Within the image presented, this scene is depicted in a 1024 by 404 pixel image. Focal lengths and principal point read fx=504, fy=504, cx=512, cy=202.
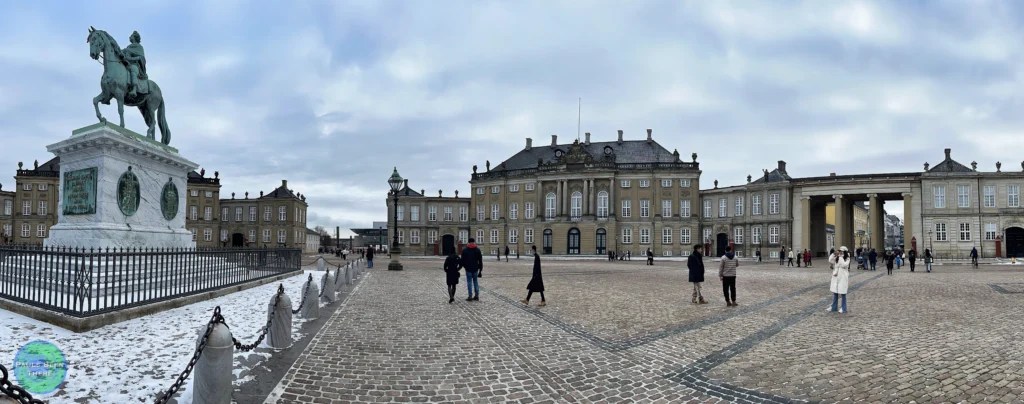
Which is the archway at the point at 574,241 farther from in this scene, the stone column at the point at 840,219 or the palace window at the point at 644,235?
the stone column at the point at 840,219

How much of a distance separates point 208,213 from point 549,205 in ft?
164

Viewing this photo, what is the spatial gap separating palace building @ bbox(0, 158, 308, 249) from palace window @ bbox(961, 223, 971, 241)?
79.2m

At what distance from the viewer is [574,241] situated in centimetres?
6381

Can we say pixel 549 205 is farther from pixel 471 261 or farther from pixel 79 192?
pixel 79 192

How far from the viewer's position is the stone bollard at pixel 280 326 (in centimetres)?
711

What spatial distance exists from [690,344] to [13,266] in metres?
12.4

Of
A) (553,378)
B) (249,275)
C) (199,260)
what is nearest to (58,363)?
(553,378)

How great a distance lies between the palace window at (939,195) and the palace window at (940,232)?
1.72 m

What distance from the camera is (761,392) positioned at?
5.30 meters

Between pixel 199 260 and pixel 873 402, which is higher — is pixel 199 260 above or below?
above

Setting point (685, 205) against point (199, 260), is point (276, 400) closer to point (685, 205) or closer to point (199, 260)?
point (199, 260)

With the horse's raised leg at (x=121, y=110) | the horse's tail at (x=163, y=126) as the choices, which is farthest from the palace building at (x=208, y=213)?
the horse's raised leg at (x=121, y=110)

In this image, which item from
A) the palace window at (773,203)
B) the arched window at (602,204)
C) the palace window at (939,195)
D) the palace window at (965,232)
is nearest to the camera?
the palace window at (965,232)

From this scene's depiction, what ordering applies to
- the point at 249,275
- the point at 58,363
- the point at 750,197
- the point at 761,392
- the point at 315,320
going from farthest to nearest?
the point at 750,197 → the point at 249,275 → the point at 315,320 → the point at 58,363 → the point at 761,392
